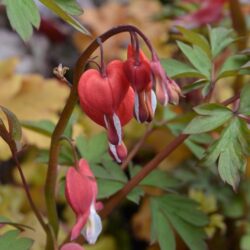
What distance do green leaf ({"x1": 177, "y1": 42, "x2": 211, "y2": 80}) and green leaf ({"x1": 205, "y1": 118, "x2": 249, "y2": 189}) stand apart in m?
0.17

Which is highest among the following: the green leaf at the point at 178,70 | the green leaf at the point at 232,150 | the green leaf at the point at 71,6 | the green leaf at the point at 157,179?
the green leaf at the point at 71,6

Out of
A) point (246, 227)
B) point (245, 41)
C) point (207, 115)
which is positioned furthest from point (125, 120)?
point (245, 41)

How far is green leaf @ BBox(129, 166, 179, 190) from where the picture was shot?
1.43m

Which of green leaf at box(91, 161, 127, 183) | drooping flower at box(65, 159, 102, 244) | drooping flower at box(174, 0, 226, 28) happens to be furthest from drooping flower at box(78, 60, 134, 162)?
drooping flower at box(174, 0, 226, 28)

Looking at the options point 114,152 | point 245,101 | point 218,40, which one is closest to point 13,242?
point 114,152

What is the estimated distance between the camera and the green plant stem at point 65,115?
1026 millimetres

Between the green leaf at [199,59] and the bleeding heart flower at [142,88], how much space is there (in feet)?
1.07

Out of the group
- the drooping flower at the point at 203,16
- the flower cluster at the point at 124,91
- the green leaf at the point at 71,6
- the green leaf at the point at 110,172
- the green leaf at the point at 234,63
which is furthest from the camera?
the drooping flower at the point at 203,16

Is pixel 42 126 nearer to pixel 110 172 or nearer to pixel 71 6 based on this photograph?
pixel 110 172

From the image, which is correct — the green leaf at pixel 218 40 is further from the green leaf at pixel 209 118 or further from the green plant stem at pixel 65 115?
the green plant stem at pixel 65 115

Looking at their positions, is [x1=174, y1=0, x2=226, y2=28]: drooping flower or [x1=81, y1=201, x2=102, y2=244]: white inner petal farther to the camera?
[x1=174, y1=0, x2=226, y2=28]: drooping flower

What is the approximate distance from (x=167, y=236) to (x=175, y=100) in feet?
1.45

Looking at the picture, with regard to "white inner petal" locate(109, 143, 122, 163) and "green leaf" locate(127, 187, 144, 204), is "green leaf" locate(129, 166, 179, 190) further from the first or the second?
"white inner petal" locate(109, 143, 122, 163)

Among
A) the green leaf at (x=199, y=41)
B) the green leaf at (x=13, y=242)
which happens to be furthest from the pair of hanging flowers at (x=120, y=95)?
the green leaf at (x=199, y=41)
